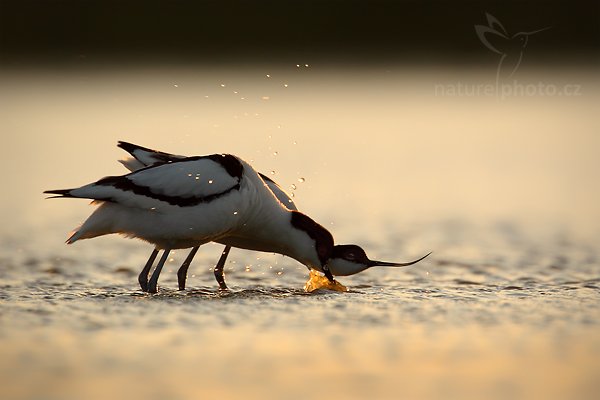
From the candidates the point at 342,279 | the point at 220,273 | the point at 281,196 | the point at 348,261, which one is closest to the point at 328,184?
the point at 281,196

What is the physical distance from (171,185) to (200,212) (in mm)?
293

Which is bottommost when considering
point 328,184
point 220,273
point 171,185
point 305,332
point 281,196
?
point 305,332

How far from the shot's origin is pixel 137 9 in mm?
27562

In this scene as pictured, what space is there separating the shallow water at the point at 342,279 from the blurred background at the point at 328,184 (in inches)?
1.2

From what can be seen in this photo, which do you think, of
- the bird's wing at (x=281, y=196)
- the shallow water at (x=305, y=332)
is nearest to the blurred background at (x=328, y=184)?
the shallow water at (x=305, y=332)

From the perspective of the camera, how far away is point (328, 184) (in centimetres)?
1491

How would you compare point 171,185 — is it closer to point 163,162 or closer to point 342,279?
point 163,162

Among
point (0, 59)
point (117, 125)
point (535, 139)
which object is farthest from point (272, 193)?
point (0, 59)

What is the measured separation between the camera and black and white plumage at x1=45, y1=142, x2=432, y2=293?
8977mm

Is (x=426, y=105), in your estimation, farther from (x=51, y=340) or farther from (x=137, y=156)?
(x=51, y=340)

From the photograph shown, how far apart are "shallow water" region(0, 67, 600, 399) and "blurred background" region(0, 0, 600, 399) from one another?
0.03 m

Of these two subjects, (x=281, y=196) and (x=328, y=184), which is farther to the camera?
(x=328, y=184)

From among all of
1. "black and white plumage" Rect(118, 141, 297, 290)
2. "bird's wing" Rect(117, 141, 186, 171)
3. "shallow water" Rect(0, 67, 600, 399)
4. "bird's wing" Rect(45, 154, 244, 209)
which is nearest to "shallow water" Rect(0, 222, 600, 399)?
"shallow water" Rect(0, 67, 600, 399)

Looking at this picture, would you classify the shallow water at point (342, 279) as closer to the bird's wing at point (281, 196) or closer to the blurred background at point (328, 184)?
the blurred background at point (328, 184)
